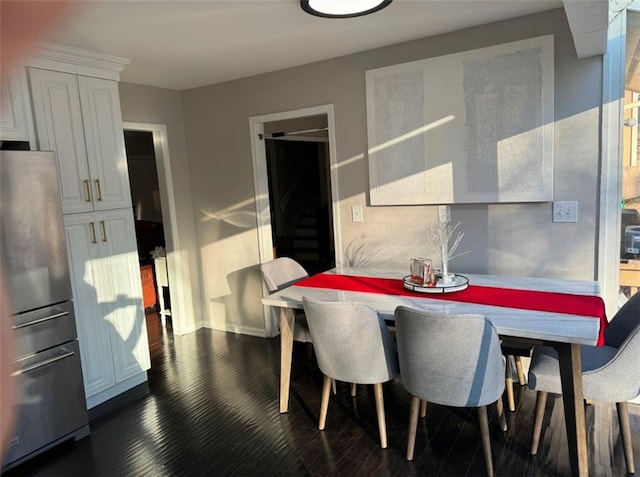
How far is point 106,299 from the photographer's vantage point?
304cm

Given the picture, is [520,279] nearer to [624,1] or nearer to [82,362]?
[624,1]

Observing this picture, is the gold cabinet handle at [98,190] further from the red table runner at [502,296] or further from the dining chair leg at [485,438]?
the dining chair leg at [485,438]

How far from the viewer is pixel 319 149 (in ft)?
22.9

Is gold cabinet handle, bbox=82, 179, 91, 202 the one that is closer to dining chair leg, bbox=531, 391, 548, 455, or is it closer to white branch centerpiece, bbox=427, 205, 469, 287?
white branch centerpiece, bbox=427, 205, 469, 287

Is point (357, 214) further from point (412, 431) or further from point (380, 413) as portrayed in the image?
point (412, 431)

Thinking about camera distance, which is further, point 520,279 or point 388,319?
point 520,279

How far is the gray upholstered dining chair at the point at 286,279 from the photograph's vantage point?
2.91m

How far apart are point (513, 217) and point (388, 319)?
122 centimetres

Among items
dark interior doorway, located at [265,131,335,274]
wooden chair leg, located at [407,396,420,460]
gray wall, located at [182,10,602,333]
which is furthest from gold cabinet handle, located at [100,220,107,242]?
dark interior doorway, located at [265,131,335,274]

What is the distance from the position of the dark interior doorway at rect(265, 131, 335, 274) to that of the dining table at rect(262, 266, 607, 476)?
3101 mm

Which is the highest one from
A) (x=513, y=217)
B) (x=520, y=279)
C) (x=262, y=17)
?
(x=262, y=17)

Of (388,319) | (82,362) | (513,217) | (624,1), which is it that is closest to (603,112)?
(624,1)

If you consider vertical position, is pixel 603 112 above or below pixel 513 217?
above

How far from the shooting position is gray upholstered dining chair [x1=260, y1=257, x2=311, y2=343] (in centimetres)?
291
